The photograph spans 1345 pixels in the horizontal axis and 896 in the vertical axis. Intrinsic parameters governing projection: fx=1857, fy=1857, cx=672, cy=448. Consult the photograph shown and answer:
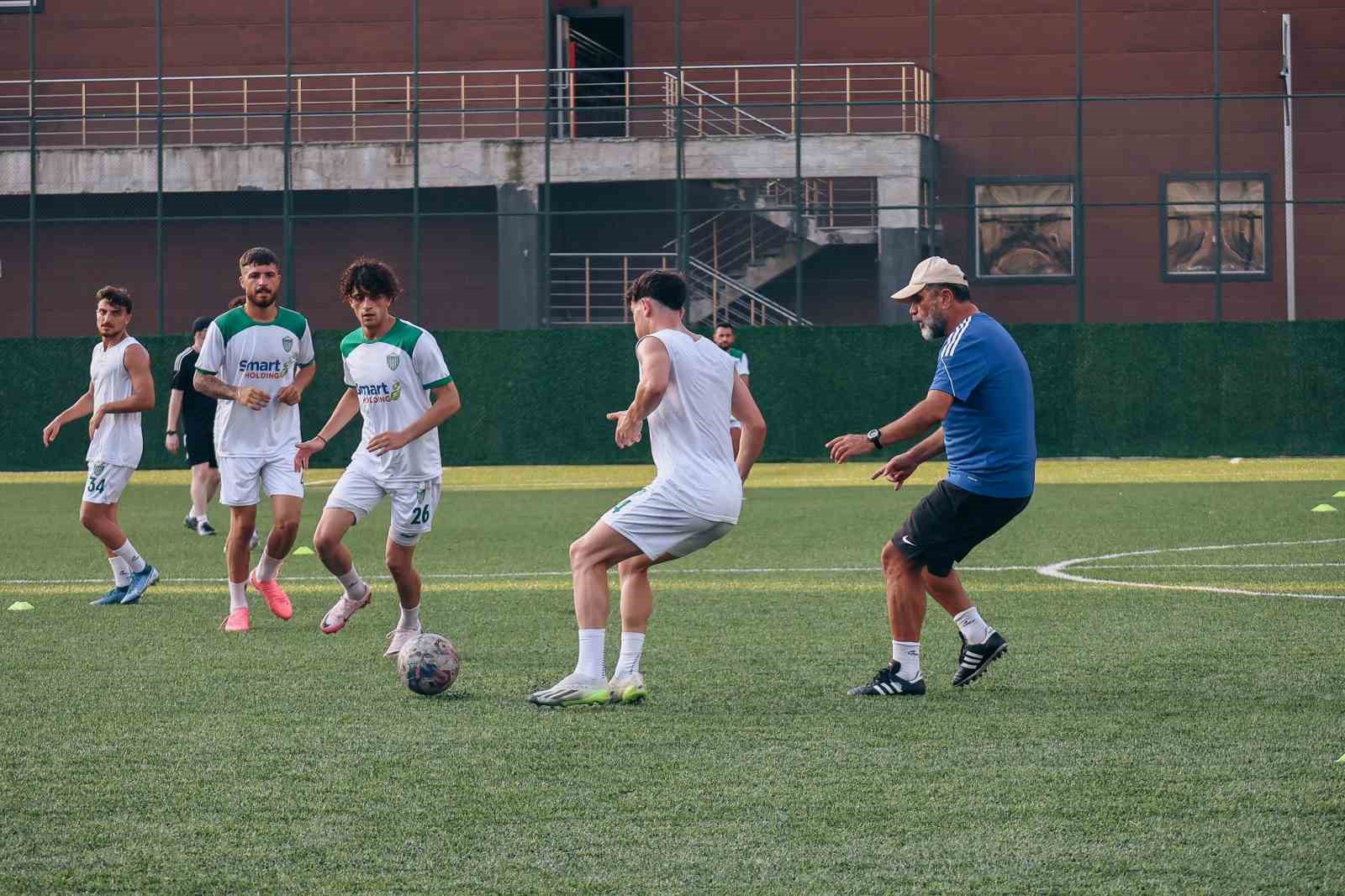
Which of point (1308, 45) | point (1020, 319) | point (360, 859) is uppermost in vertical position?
point (1308, 45)

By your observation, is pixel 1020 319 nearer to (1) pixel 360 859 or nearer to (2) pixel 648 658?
(2) pixel 648 658

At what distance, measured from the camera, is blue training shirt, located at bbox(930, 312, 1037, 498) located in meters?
7.53

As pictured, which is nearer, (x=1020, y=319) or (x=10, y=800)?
(x=10, y=800)

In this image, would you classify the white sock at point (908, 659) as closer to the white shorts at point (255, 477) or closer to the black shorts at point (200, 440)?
the white shorts at point (255, 477)

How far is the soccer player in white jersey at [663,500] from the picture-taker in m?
7.42

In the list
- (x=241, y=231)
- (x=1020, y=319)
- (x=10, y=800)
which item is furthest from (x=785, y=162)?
(x=10, y=800)

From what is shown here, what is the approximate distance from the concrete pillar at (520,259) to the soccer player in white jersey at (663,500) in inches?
980

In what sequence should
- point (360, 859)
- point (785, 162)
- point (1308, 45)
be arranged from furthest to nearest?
1. point (1308, 45)
2. point (785, 162)
3. point (360, 859)

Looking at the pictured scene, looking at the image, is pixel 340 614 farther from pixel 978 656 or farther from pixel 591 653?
pixel 978 656

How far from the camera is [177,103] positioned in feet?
114

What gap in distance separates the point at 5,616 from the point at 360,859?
6.36m

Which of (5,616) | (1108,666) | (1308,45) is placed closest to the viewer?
(1108,666)

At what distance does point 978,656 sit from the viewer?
307 inches

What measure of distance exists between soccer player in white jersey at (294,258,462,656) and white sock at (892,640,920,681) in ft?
8.44
